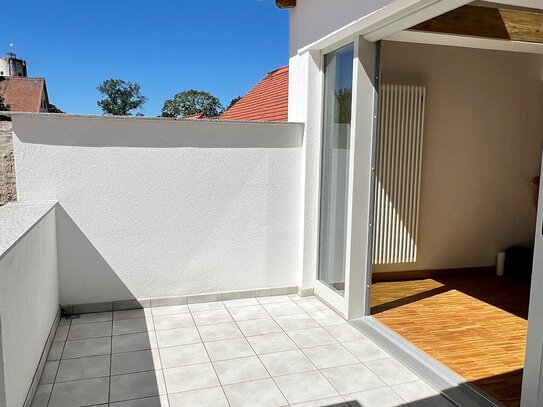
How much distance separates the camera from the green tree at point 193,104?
4466 cm

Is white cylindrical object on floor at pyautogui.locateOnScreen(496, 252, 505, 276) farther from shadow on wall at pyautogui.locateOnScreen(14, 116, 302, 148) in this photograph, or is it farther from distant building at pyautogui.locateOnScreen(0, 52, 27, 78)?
distant building at pyautogui.locateOnScreen(0, 52, 27, 78)

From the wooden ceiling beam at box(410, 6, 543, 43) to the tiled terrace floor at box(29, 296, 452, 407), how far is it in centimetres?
296

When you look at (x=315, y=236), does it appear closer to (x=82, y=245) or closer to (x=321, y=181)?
(x=321, y=181)

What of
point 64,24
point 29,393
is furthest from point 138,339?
point 64,24

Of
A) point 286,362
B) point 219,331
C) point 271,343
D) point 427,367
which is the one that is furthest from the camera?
point 219,331

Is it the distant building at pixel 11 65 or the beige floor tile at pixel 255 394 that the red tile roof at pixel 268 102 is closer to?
the beige floor tile at pixel 255 394

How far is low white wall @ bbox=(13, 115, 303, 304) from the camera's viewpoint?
12.3ft

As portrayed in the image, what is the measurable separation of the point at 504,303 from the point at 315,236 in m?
1.98

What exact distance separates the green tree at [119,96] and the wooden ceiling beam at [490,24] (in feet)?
132

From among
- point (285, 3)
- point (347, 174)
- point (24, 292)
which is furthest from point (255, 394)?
point (285, 3)

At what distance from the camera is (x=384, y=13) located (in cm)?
296

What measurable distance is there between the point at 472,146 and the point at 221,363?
13.1 feet

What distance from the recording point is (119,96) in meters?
41.6

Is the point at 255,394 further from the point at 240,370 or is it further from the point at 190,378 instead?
the point at 190,378
